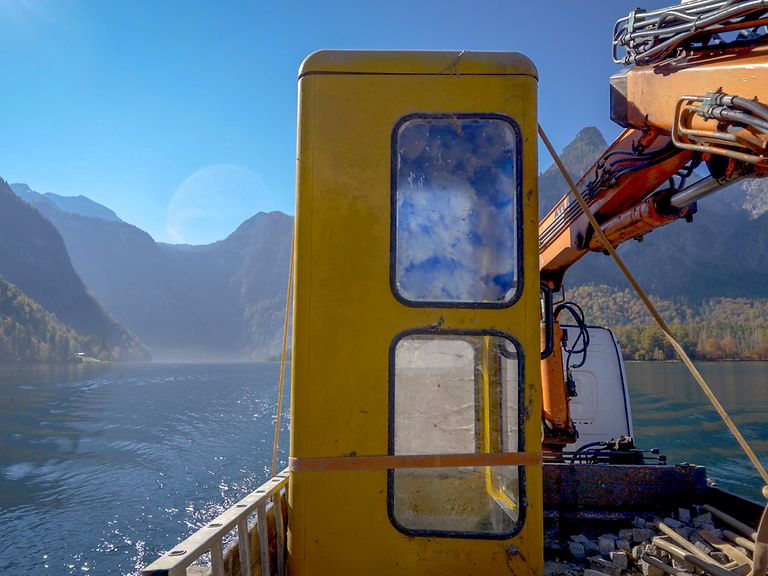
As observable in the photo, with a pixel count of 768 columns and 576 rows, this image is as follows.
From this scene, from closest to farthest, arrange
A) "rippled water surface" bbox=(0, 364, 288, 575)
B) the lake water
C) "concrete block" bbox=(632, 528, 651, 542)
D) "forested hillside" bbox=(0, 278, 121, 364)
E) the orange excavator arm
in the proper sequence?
the orange excavator arm, "concrete block" bbox=(632, 528, 651, 542), "rippled water surface" bbox=(0, 364, 288, 575), the lake water, "forested hillside" bbox=(0, 278, 121, 364)

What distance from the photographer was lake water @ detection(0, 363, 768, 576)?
1484 cm

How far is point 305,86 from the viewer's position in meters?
2.73

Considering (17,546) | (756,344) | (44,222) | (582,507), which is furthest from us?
(44,222)

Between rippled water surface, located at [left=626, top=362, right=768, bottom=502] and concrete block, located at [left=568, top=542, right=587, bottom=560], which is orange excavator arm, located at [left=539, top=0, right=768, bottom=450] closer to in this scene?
concrete block, located at [left=568, top=542, right=587, bottom=560]

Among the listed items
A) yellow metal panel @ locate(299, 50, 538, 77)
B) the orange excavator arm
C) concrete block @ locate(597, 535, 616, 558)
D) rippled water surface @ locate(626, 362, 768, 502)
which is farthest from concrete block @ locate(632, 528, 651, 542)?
rippled water surface @ locate(626, 362, 768, 502)

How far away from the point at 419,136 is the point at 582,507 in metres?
4.11

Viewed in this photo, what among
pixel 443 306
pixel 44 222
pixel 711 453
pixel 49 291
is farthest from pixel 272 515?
pixel 44 222

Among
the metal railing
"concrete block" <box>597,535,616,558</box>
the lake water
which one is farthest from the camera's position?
the lake water

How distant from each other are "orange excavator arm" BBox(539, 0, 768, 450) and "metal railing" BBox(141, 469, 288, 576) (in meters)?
3.09

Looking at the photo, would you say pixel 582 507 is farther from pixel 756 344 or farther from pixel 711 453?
pixel 756 344

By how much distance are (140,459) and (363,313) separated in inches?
963

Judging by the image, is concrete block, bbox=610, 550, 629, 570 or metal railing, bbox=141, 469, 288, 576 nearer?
metal railing, bbox=141, 469, 288, 576

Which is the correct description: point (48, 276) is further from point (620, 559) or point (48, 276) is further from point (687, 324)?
point (620, 559)

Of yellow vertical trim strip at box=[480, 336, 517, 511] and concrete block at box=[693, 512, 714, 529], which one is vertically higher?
yellow vertical trim strip at box=[480, 336, 517, 511]
